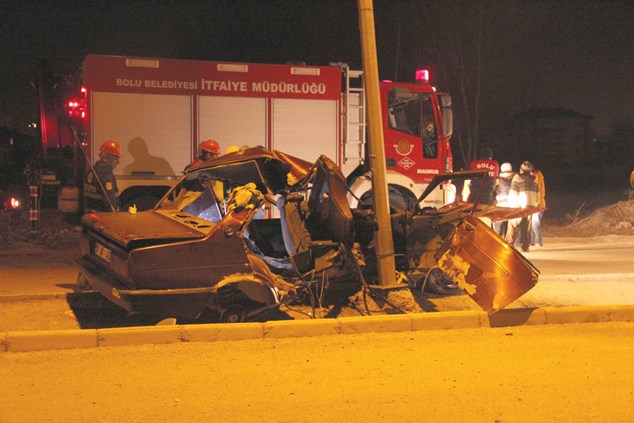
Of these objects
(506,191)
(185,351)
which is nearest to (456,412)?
(185,351)

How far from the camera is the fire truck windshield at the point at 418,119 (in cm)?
1166

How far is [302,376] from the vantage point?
5.32 metres

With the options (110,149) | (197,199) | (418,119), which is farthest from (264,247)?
(418,119)

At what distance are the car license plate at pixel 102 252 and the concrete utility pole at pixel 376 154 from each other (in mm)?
2707

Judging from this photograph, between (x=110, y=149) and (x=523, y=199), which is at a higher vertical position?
(x=110, y=149)

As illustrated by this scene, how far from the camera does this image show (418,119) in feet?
38.5

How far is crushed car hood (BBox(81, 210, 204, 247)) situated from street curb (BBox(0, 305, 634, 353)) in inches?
31.8

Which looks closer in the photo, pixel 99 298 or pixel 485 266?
pixel 485 266

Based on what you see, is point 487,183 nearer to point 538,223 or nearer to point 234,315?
point 538,223

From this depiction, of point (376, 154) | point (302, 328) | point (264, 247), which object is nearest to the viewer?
point (302, 328)

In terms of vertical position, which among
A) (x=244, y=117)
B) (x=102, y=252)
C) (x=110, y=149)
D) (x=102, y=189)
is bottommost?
(x=102, y=252)

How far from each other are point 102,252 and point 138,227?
506mm

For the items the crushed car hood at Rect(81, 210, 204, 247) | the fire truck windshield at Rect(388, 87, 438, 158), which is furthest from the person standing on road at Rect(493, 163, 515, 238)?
the crushed car hood at Rect(81, 210, 204, 247)

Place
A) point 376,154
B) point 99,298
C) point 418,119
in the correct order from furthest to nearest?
1. point 418,119
2. point 99,298
3. point 376,154
